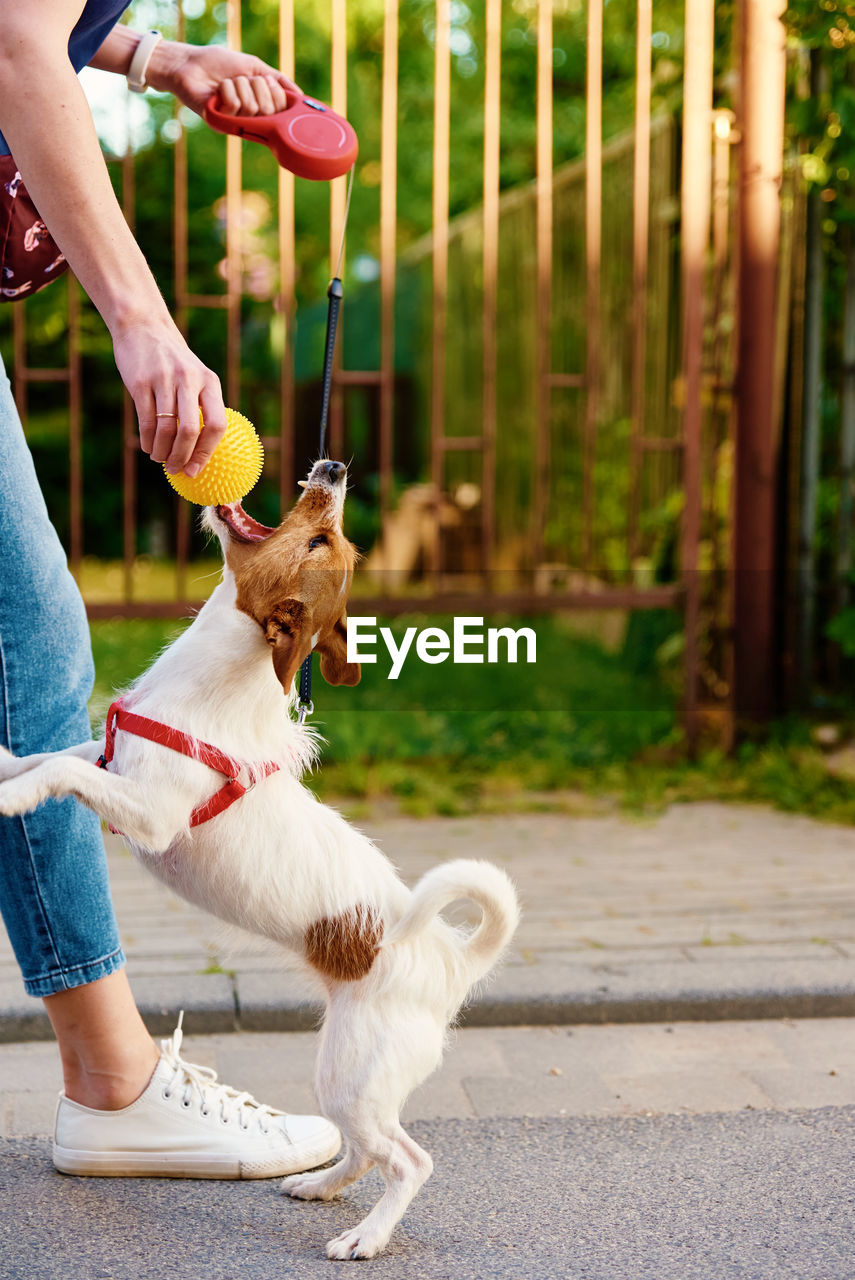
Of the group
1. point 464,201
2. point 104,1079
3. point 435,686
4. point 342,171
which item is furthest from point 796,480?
point 464,201

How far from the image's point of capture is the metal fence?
18.2ft

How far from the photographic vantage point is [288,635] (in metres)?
2.10

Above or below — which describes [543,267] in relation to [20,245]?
above

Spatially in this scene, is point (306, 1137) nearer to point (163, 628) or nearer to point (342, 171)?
point (342, 171)

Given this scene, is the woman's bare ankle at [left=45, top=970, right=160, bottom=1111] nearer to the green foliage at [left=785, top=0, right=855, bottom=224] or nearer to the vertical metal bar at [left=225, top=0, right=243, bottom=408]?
the vertical metal bar at [left=225, top=0, right=243, bottom=408]

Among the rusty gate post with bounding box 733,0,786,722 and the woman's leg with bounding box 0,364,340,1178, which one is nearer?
the woman's leg with bounding box 0,364,340,1178

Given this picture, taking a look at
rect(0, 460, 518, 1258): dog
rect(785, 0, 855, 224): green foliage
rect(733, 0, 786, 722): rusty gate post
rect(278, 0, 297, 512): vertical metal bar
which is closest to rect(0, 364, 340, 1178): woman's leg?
rect(0, 460, 518, 1258): dog

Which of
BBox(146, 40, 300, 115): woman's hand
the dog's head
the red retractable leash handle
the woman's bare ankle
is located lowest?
the woman's bare ankle

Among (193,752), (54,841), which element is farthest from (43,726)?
(193,752)

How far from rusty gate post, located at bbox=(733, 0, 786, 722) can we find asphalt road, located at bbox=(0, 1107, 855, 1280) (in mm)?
3230

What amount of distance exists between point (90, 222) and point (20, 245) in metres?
0.50

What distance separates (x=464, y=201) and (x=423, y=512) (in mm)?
8096

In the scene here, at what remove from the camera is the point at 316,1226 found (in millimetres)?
2371

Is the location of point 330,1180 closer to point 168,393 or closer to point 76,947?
point 76,947
